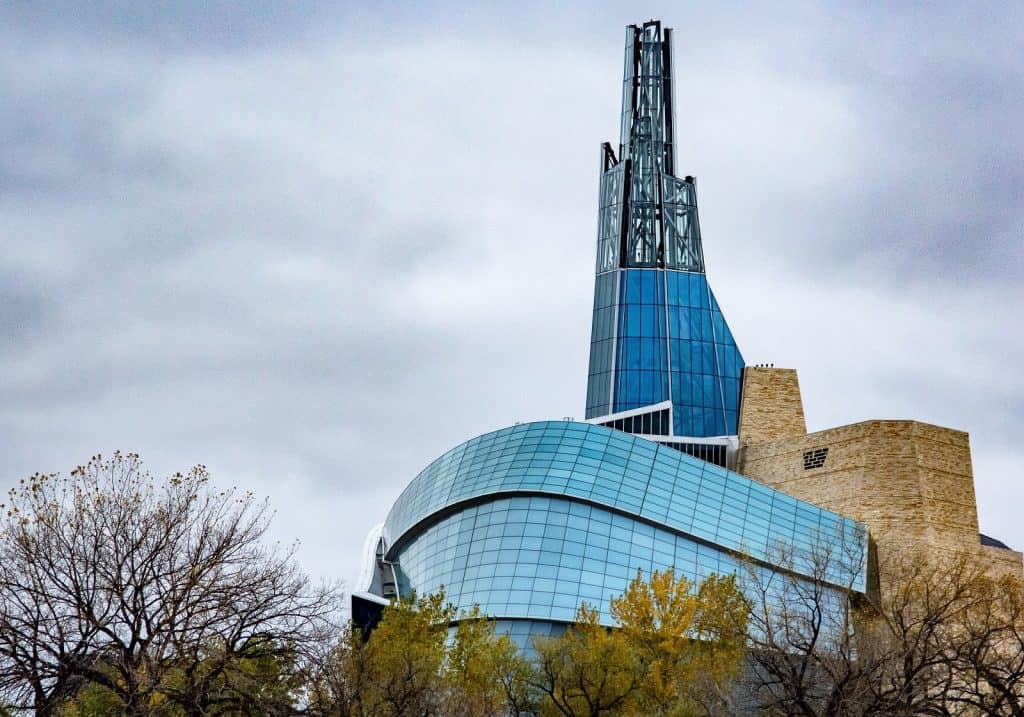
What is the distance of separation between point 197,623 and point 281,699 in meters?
3.09

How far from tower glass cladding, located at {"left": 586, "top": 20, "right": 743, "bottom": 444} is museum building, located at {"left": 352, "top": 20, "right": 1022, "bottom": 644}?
31 cm

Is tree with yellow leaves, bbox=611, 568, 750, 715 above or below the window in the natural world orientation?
below

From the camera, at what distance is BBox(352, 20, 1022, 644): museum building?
68.9 m

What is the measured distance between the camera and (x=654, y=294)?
9069 cm

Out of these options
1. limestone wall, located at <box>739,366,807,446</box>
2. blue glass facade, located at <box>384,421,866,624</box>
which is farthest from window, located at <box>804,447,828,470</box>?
limestone wall, located at <box>739,366,807,446</box>

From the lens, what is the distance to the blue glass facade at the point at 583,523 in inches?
2692

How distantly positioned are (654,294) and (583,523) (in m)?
23.8

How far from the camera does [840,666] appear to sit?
4188 cm

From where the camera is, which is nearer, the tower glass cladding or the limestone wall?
the limestone wall

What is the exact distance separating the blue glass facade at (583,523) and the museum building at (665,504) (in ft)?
0.25

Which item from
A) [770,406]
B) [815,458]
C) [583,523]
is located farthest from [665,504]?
[770,406]

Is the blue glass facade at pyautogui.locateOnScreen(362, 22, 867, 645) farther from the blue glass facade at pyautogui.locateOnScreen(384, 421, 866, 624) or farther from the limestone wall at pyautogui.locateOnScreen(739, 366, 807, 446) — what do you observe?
the limestone wall at pyautogui.locateOnScreen(739, 366, 807, 446)

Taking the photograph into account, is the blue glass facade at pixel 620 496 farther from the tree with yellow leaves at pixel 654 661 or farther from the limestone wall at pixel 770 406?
the tree with yellow leaves at pixel 654 661

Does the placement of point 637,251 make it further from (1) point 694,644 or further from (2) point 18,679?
(2) point 18,679
